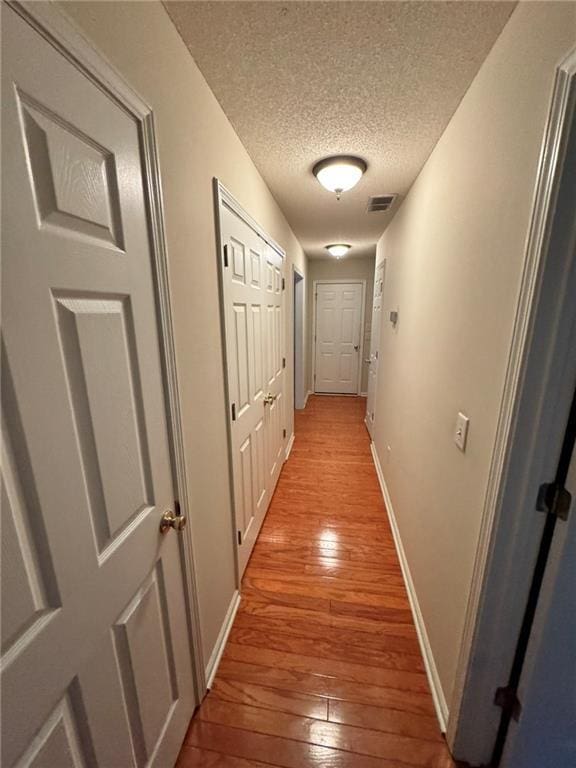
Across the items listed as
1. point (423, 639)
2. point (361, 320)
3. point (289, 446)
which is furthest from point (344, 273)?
point (423, 639)

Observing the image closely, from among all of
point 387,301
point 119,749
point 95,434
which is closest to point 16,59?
point 95,434

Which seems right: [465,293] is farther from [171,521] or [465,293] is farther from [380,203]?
[380,203]

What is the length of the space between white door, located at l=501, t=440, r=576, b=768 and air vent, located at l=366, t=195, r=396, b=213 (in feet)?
7.19

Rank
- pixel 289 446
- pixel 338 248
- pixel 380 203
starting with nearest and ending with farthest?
pixel 380 203, pixel 289 446, pixel 338 248

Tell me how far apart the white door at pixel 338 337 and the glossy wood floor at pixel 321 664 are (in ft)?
11.0

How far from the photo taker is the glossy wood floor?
1055 millimetres

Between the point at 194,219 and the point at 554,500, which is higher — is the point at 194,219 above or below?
above

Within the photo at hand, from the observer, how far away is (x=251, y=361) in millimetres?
1750

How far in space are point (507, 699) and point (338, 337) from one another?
4.69m

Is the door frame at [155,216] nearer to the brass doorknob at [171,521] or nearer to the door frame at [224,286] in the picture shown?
the brass doorknob at [171,521]

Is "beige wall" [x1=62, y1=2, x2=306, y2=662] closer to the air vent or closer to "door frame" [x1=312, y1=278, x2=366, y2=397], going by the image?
the air vent

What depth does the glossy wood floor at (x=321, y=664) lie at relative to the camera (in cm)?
105

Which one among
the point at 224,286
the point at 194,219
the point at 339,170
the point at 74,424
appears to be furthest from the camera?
the point at 339,170

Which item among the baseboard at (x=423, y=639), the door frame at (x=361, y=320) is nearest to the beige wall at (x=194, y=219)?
the baseboard at (x=423, y=639)
